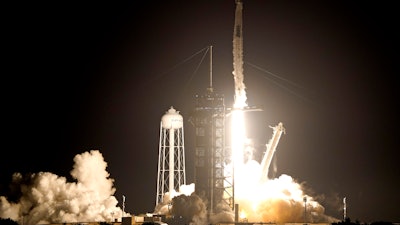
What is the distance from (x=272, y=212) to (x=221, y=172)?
501 cm

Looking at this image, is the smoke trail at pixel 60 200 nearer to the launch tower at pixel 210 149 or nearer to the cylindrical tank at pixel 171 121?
the cylindrical tank at pixel 171 121

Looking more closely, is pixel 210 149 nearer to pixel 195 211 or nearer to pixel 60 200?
pixel 195 211

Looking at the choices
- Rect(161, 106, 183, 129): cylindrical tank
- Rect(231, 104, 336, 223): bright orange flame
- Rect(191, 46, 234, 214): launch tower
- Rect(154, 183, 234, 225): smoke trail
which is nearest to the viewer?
Rect(154, 183, 234, 225): smoke trail

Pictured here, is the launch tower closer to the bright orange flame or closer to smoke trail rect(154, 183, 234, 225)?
smoke trail rect(154, 183, 234, 225)

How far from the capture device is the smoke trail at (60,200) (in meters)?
59.3

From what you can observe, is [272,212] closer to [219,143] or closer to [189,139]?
[219,143]

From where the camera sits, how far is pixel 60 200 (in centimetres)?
6106

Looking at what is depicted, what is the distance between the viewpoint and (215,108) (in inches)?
2330

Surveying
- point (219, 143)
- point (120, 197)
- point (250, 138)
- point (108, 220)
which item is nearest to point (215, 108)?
Result: point (219, 143)

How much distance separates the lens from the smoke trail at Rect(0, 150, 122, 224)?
59.3 meters

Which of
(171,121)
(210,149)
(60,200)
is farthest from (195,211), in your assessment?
(60,200)

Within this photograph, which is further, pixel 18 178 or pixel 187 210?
pixel 18 178

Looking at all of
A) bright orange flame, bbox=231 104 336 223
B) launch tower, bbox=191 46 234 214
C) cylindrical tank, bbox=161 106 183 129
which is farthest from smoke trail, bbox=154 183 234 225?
cylindrical tank, bbox=161 106 183 129

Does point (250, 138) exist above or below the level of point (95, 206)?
above
